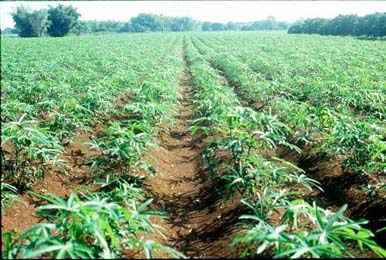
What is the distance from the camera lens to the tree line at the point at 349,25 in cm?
3870

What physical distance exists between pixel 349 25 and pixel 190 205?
46806 millimetres

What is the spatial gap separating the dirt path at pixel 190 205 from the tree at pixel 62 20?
4688 cm

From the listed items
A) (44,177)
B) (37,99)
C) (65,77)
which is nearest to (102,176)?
(44,177)

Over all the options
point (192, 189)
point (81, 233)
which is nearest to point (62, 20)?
point (192, 189)

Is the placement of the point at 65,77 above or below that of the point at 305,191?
above

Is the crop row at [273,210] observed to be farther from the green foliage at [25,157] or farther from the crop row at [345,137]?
the green foliage at [25,157]

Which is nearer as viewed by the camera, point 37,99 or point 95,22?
point 37,99

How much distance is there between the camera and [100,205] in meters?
2.69

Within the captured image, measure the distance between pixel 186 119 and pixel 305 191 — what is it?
158 inches

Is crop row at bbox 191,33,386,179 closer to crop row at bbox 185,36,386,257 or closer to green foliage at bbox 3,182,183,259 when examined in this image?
crop row at bbox 185,36,386,257

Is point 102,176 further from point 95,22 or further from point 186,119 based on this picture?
point 95,22

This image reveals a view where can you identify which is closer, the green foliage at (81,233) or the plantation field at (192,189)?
the green foliage at (81,233)

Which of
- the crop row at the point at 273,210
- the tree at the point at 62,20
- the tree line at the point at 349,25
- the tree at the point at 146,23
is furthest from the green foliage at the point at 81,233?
the tree at the point at 146,23

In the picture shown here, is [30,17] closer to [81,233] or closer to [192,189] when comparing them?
[192,189]
